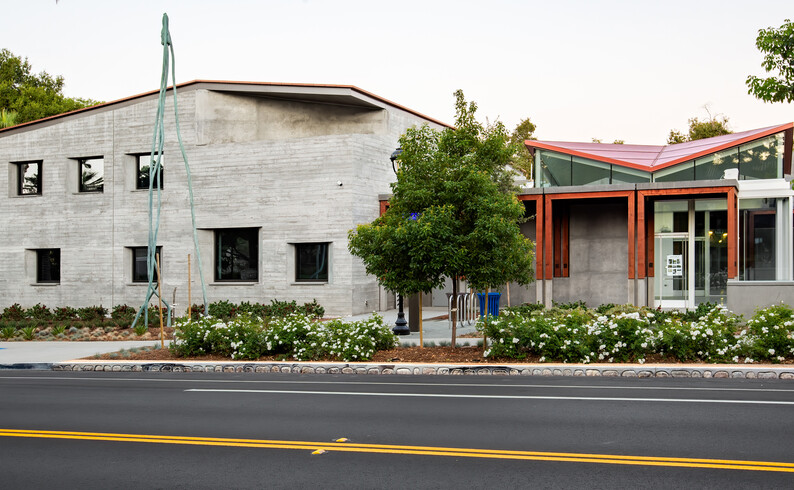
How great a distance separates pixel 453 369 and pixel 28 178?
24844 mm

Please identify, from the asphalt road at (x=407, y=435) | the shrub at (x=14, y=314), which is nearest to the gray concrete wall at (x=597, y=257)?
the asphalt road at (x=407, y=435)

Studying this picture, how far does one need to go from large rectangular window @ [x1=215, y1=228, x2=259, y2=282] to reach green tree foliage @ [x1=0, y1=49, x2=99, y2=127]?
24.5 meters

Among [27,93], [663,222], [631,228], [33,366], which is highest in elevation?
[27,93]

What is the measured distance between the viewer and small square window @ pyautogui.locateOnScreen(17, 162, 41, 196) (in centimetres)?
3150

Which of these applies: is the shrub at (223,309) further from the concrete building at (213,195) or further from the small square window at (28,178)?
the small square window at (28,178)

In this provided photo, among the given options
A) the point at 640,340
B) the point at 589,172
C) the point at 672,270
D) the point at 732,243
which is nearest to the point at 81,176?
the point at 589,172

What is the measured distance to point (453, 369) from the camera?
13844 mm

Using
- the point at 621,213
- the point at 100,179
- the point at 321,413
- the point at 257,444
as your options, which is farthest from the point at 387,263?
the point at 100,179

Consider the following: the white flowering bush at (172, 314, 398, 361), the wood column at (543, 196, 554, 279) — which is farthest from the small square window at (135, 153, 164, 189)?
the wood column at (543, 196, 554, 279)

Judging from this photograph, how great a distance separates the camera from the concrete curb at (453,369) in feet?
41.5

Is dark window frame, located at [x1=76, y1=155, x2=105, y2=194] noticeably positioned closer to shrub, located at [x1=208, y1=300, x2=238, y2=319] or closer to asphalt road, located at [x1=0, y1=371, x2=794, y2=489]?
shrub, located at [x1=208, y1=300, x2=238, y2=319]

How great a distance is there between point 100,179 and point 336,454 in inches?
1027

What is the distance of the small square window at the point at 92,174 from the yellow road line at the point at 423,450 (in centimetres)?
2308

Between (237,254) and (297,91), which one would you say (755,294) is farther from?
(237,254)
